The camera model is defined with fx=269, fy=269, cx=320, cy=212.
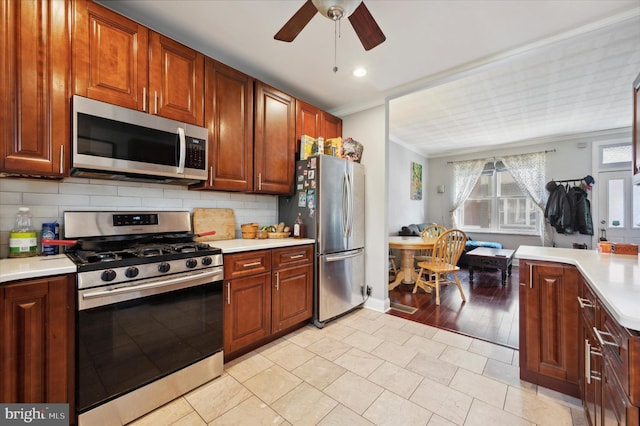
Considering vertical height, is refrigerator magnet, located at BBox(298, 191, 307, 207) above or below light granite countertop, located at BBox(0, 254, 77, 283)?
above

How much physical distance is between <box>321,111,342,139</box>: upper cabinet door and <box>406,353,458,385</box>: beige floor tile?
250 centimetres

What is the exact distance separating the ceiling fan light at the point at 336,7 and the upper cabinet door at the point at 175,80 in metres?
1.18

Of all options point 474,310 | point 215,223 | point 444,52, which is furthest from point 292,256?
point 474,310

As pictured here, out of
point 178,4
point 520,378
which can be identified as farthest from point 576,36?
point 178,4

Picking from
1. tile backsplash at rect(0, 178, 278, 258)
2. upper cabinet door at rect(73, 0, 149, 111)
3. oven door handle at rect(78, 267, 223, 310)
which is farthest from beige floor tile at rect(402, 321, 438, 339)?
upper cabinet door at rect(73, 0, 149, 111)

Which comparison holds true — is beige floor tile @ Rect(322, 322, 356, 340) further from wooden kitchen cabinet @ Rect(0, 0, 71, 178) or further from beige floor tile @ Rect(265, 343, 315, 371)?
wooden kitchen cabinet @ Rect(0, 0, 71, 178)

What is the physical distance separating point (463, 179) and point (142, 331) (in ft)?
22.0

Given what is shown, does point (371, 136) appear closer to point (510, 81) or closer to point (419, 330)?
point (510, 81)

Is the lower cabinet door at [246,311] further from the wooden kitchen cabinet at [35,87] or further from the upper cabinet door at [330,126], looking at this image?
the upper cabinet door at [330,126]

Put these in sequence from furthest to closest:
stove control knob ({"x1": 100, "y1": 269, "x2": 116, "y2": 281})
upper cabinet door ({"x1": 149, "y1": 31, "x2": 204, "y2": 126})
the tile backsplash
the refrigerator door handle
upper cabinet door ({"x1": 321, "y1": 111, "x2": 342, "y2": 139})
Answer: upper cabinet door ({"x1": 321, "y1": 111, "x2": 342, "y2": 139}) → the refrigerator door handle → upper cabinet door ({"x1": 149, "y1": 31, "x2": 204, "y2": 126}) → the tile backsplash → stove control knob ({"x1": 100, "y1": 269, "x2": 116, "y2": 281})

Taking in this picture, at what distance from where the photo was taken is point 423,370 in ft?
6.54

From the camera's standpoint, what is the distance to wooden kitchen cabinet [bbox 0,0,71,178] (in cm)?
139

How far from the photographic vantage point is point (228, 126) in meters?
2.32

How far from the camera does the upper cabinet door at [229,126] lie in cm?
220
